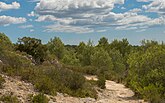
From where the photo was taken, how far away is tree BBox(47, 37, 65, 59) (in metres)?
69.4

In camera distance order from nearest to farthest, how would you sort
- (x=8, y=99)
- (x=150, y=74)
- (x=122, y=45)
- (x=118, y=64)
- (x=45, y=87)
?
(x=8, y=99) → (x=45, y=87) → (x=150, y=74) → (x=118, y=64) → (x=122, y=45)

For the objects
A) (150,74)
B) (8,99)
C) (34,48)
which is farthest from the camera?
(34,48)

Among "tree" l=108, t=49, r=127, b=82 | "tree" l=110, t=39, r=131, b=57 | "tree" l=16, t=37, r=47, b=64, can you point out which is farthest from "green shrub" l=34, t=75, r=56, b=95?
"tree" l=110, t=39, r=131, b=57

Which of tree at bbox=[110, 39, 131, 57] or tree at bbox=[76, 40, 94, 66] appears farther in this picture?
Result: tree at bbox=[110, 39, 131, 57]

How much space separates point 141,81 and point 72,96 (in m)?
5.79

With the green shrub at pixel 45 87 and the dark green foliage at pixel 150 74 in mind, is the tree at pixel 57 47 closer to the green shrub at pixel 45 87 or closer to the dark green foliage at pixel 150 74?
the dark green foliage at pixel 150 74

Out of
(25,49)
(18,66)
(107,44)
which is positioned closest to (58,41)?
(107,44)

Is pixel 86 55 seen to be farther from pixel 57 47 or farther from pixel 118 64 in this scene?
pixel 57 47

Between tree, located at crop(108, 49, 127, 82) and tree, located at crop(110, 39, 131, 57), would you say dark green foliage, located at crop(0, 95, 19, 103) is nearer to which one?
tree, located at crop(108, 49, 127, 82)

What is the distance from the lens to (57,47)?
69500 mm

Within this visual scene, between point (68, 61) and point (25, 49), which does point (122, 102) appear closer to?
point (25, 49)

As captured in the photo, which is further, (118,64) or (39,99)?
(118,64)

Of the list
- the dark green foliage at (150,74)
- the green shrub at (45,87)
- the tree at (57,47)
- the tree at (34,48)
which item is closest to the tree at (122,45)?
the tree at (57,47)

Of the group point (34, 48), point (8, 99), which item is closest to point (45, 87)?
point (8, 99)
